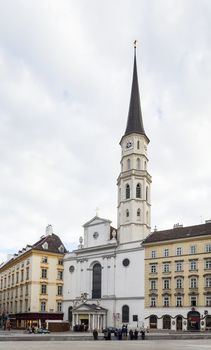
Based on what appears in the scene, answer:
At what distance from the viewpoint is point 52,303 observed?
84375mm

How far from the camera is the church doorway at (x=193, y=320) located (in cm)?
6462

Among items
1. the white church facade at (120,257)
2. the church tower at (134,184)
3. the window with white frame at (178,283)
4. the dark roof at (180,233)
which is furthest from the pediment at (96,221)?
the window with white frame at (178,283)

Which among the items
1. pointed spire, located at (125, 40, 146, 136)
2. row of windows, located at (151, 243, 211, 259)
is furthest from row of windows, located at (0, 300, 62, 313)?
pointed spire, located at (125, 40, 146, 136)

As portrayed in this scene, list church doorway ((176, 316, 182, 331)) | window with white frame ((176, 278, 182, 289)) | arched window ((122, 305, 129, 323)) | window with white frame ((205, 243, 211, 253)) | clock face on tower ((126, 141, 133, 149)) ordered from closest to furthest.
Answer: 1. window with white frame ((205, 243, 211, 253))
2. church doorway ((176, 316, 182, 331))
3. window with white frame ((176, 278, 182, 289))
4. arched window ((122, 305, 129, 323))
5. clock face on tower ((126, 141, 133, 149))

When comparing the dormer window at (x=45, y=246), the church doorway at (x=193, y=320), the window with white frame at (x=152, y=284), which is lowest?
the church doorway at (x=193, y=320)

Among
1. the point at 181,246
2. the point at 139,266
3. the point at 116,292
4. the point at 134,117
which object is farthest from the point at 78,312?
the point at 134,117

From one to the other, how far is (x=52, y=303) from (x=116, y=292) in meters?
14.1

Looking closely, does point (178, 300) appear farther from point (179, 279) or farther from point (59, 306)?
point (59, 306)

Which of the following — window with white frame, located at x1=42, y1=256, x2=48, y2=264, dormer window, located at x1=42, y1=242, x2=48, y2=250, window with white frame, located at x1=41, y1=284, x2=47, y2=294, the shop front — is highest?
dormer window, located at x1=42, y1=242, x2=48, y2=250

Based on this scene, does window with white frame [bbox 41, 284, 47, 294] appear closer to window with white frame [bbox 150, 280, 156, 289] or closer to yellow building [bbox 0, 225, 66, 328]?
yellow building [bbox 0, 225, 66, 328]

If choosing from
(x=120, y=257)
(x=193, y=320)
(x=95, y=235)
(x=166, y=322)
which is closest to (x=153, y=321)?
(x=166, y=322)

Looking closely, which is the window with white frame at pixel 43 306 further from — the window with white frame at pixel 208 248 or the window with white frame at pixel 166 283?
the window with white frame at pixel 208 248

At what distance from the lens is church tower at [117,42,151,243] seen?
258 ft

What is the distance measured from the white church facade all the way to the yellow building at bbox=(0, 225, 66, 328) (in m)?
1.79
